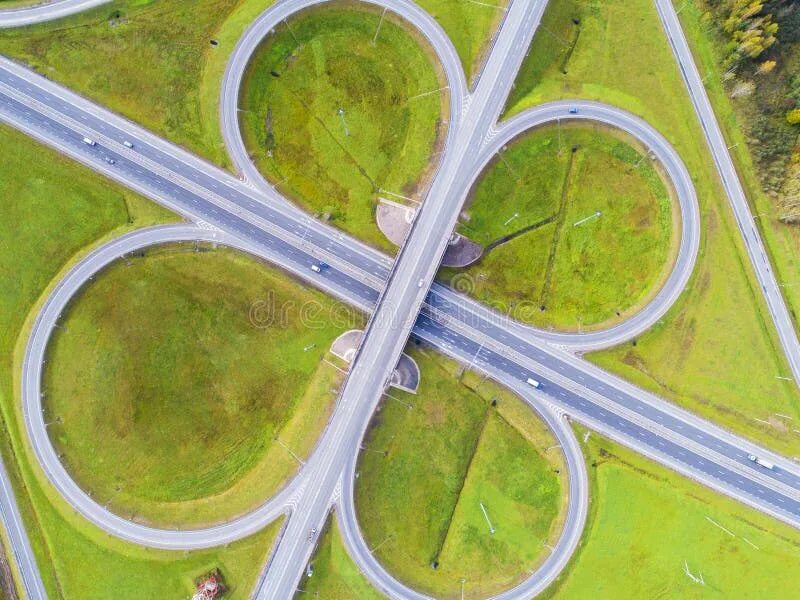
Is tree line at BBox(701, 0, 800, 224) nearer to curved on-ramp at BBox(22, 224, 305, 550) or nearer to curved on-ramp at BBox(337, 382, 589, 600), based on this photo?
curved on-ramp at BBox(337, 382, 589, 600)

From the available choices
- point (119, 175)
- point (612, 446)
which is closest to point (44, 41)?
point (119, 175)

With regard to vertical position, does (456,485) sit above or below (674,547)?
below

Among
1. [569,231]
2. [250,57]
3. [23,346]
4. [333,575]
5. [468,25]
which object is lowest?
[333,575]

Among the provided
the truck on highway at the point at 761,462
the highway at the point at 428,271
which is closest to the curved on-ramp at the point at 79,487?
the highway at the point at 428,271

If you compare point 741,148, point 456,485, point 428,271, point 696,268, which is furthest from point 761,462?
point 428,271

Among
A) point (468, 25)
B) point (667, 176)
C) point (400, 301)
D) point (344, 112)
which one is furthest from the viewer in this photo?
point (344, 112)

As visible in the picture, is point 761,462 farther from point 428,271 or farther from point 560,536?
point 428,271

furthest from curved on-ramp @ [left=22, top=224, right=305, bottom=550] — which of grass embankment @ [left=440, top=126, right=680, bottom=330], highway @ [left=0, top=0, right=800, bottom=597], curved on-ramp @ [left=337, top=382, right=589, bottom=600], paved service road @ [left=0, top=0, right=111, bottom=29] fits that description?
grass embankment @ [left=440, top=126, right=680, bottom=330]
